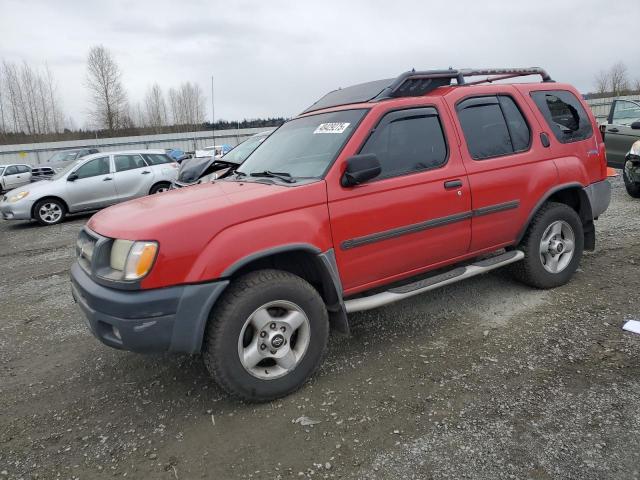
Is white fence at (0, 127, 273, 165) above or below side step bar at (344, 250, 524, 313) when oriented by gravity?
above

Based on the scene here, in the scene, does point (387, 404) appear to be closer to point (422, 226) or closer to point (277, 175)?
point (422, 226)

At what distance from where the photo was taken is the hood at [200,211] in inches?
107

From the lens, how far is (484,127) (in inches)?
157

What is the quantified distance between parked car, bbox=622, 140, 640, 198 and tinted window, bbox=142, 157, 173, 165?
34.4 ft

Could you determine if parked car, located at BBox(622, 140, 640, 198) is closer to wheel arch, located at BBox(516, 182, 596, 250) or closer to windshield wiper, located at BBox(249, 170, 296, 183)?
wheel arch, located at BBox(516, 182, 596, 250)

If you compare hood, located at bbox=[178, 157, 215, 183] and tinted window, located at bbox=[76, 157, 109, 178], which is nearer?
hood, located at bbox=[178, 157, 215, 183]

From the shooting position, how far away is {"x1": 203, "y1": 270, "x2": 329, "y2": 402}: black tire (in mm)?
2793

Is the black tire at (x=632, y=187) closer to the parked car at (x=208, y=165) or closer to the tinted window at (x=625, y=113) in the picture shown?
the tinted window at (x=625, y=113)

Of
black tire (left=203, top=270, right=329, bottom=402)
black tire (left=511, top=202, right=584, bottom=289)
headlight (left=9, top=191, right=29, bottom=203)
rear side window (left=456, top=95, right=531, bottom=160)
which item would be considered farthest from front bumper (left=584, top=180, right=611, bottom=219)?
Result: headlight (left=9, top=191, right=29, bottom=203)

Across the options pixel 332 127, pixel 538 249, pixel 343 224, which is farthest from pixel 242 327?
pixel 538 249

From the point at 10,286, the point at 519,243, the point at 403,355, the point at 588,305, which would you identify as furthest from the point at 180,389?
the point at 10,286

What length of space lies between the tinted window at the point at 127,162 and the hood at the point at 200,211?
8859 mm

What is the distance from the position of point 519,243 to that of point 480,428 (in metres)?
2.20

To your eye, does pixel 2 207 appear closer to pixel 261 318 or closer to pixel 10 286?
pixel 10 286
